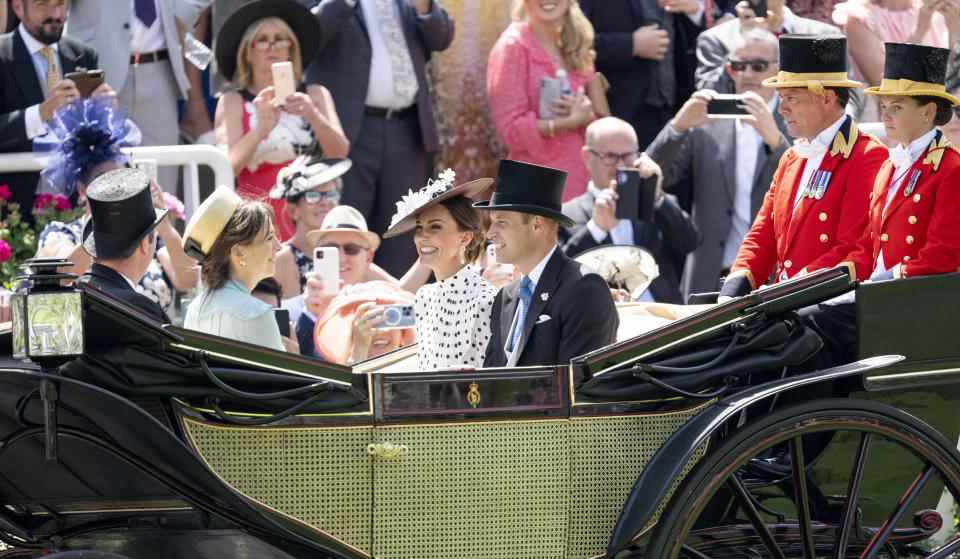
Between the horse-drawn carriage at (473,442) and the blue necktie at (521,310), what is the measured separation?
0.60m

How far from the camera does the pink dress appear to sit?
333 inches

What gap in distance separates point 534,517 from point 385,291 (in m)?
2.21

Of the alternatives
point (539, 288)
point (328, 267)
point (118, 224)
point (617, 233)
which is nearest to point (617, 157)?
point (617, 233)

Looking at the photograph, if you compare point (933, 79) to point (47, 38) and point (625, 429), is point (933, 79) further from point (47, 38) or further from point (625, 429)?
point (47, 38)

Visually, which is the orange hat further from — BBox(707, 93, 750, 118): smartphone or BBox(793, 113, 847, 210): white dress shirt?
BBox(707, 93, 750, 118): smartphone

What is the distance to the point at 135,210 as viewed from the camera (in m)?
5.12

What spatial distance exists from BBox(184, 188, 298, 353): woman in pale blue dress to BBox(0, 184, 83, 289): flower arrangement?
1.97 m

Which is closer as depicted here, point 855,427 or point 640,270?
point 855,427

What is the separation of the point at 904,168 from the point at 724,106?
8.90 ft

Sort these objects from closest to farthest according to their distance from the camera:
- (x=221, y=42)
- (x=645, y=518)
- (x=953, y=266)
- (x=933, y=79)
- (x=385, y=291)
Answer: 1. (x=645, y=518)
2. (x=953, y=266)
3. (x=933, y=79)
4. (x=385, y=291)
5. (x=221, y=42)

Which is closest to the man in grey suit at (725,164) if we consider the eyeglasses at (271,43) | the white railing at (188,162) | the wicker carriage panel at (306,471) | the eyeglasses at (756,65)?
the eyeglasses at (756,65)

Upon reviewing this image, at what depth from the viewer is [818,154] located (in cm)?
575

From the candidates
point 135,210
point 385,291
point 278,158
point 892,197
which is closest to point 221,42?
point 278,158

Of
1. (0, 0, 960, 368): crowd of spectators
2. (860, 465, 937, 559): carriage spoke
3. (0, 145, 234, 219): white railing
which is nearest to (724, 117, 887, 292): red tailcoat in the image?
(860, 465, 937, 559): carriage spoke
